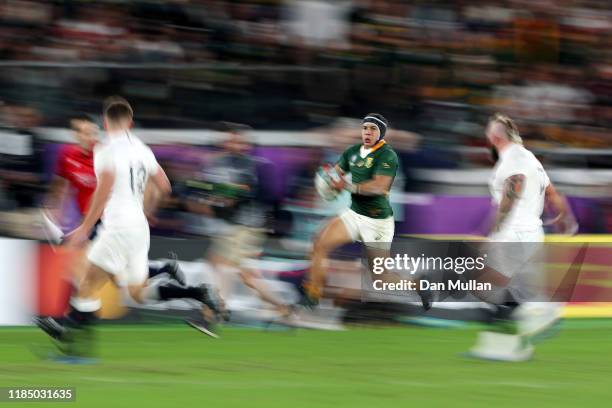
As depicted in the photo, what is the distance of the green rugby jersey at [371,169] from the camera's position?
10.7 metres

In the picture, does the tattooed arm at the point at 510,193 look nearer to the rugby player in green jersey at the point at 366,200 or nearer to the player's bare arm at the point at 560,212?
the player's bare arm at the point at 560,212

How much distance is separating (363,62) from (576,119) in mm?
2772

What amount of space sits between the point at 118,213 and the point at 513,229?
9.52ft

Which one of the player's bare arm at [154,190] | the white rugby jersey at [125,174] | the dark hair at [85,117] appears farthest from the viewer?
the dark hair at [85,117]

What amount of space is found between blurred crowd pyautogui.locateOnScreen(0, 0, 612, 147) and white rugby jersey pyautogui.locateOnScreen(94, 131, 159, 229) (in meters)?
4.54

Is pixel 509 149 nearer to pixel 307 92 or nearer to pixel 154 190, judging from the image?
pixel 154 190

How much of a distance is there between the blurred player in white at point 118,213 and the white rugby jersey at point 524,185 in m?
2.43

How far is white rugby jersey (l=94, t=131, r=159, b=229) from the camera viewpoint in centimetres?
887

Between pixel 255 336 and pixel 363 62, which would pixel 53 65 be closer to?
pixel 363 62

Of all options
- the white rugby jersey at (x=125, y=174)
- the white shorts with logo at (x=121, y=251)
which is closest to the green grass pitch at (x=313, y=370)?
the white shorts with logo at (x=121, y=251)

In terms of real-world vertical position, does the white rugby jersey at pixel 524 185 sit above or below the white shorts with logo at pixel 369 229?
below

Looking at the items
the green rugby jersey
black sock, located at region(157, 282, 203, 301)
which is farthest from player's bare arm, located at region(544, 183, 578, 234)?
black sock, located at region(157, 282, 203, 301)

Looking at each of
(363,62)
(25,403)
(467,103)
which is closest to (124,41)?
(363,62)

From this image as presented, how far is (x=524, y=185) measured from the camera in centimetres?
942
